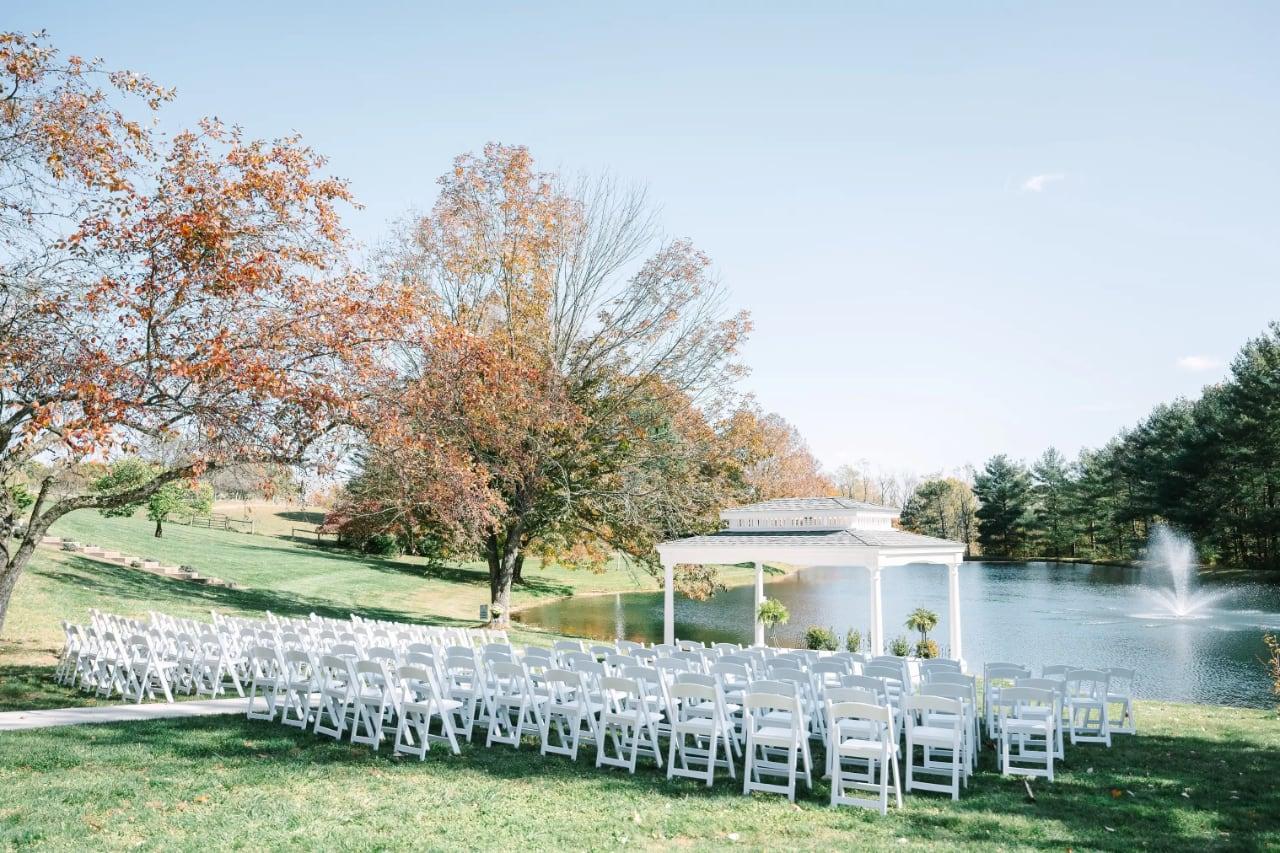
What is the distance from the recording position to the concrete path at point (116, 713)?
877 centimetres

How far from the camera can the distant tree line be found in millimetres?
42406

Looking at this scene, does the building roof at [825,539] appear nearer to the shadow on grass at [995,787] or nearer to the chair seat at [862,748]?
the shadow on grass at [995,787]

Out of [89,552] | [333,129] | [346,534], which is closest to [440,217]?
[333,129]

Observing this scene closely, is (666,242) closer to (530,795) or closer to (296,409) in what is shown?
(296,409)

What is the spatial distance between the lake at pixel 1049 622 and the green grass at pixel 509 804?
12.0m

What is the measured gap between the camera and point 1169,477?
5012 centimetres

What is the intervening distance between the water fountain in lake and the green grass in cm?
2839

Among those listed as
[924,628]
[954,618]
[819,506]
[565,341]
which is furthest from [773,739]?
[565,341]

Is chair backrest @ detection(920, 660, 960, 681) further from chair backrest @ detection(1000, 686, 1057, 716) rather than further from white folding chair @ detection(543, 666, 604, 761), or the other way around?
white folding chair @ detection(543, 666, 604, 761)

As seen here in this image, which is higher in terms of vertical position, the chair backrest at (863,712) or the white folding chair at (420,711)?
the chair backrest at (863,712)

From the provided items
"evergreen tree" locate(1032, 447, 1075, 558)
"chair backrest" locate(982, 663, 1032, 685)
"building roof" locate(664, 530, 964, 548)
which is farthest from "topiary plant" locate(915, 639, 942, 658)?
"evergreen tree" locate(1032, 447, 1075, 558)

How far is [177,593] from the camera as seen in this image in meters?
21.5

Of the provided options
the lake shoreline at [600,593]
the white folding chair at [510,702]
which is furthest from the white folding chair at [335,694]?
the lake shoreline at [600,593]

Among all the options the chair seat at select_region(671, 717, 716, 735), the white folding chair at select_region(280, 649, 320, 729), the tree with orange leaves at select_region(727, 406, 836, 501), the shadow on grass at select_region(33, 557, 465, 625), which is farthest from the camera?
the tree with orange leaves at select_region(727, 406, 836, 501)
